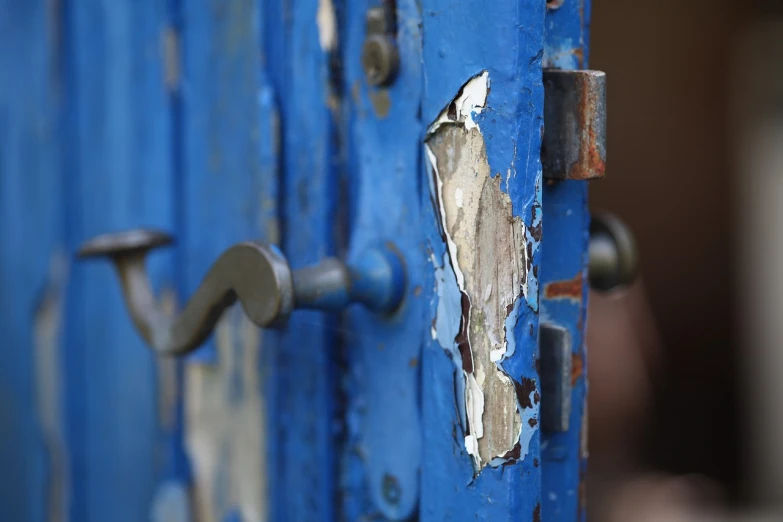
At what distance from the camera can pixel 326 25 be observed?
2.04 feet

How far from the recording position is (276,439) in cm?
69

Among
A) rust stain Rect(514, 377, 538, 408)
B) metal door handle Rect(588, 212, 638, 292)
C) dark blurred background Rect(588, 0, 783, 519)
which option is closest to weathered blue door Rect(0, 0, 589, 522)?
rust stain Rect(514, 377, 538, 408)

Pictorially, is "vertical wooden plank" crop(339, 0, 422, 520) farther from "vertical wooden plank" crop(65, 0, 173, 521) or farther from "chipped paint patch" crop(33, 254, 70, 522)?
"chipped paint patch" crop(33, 254, 70, 522)

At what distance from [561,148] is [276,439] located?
1.18ft

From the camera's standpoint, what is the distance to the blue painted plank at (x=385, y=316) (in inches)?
21.3

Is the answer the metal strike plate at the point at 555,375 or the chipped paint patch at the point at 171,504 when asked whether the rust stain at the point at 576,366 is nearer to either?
the metal strike plate at the point at 555,375

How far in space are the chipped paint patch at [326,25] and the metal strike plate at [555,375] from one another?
0.89ft

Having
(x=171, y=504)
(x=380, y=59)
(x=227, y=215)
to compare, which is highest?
(x=380, y=59)

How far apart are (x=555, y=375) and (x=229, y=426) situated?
36cm

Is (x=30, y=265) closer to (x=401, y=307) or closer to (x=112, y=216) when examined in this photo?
(x=112, y=216)

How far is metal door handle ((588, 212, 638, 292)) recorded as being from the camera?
0.63 m

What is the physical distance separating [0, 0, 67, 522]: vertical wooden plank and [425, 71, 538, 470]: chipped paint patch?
0.77 meters

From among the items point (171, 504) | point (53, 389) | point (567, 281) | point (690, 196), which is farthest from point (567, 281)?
point (690, 196)

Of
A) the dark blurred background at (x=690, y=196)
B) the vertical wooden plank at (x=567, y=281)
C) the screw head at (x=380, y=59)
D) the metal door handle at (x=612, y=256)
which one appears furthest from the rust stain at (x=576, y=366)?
the dark blurred background at (x=690, y=196)
